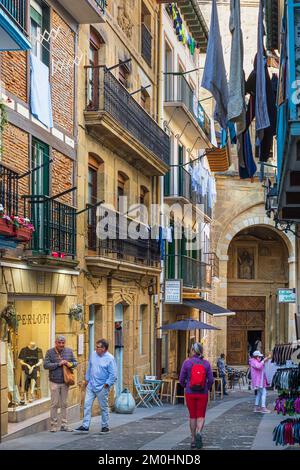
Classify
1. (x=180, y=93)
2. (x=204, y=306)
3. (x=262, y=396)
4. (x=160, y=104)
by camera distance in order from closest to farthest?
(x=262, y=396)
(x=160, y=104)
(x=180, y=93)
(x=204, y=306)

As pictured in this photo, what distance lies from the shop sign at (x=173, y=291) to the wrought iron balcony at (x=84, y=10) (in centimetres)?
1047

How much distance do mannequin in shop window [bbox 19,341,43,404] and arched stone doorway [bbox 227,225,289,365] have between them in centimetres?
3197

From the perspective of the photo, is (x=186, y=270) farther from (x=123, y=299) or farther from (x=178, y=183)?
(x=123, y=299)

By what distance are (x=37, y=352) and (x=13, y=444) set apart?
337cm

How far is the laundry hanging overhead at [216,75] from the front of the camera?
16391mm

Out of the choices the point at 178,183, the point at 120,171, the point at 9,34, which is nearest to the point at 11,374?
the point at 9,34

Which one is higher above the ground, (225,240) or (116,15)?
(116,15)

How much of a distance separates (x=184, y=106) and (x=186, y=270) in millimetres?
5578

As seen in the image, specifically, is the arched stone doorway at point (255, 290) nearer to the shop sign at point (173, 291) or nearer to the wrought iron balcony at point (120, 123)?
the shop sign at point (173, 291)

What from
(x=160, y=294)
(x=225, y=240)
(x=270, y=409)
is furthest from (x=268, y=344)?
(x=270, y=409)

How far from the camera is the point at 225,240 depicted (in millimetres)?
46938

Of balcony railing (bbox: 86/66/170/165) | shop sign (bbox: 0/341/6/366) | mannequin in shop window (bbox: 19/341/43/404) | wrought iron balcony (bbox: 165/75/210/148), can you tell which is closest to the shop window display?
mannequin in shop window (bbox: 19/341/43/404)

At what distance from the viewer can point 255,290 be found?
50.8 meters
